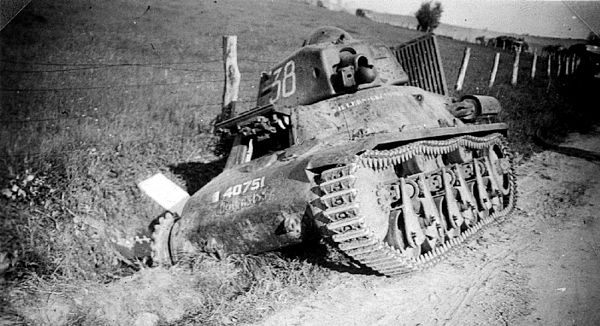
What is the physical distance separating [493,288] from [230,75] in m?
5.08

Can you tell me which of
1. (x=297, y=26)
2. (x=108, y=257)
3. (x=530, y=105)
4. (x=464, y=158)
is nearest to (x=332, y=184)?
(x=464, y=158)

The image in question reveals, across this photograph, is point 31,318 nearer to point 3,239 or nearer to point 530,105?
point 3,239

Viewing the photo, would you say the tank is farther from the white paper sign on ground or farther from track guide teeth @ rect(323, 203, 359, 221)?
the white paper sign on ground

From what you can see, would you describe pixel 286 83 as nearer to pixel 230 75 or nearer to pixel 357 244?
pixel 230 75

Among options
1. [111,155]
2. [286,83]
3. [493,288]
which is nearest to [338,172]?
[493,288]

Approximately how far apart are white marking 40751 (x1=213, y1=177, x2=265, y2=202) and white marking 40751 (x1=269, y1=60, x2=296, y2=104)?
1.51 meters

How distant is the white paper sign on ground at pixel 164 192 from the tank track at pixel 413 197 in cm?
301

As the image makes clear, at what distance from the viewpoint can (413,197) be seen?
417cm

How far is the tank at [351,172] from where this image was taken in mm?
3334

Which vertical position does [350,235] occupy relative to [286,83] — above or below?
below

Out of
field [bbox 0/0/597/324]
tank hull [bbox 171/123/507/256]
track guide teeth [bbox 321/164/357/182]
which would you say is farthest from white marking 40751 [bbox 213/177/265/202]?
track guide teeth [bbox 321/164/357/182]

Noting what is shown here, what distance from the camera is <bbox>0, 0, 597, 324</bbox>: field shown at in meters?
3.69

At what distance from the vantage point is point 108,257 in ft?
15.8

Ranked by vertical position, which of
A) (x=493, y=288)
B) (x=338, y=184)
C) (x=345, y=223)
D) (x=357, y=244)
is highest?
(x=338, y=184)
